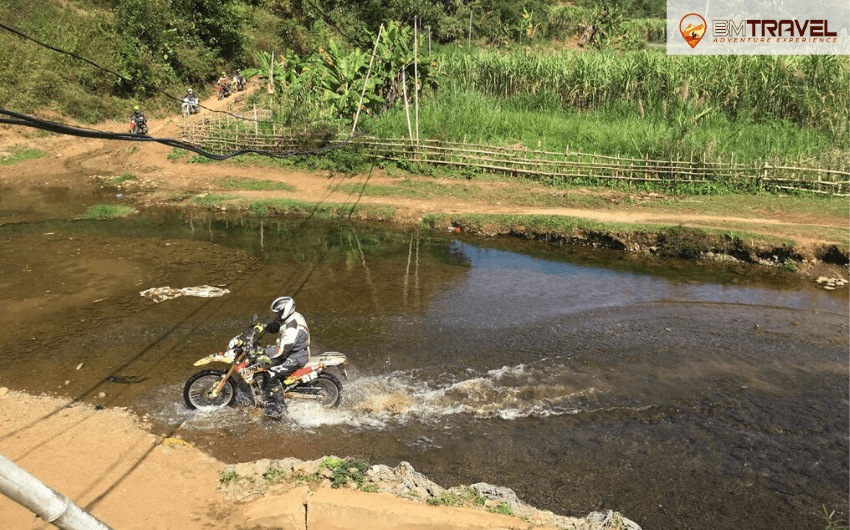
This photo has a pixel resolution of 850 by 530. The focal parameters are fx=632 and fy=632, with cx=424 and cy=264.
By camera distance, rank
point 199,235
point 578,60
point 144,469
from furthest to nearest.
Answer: point 578,60
point 199,235
point 144,469

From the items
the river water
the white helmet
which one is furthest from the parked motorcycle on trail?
the white helmet

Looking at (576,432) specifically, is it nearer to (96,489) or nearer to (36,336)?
(96,489)

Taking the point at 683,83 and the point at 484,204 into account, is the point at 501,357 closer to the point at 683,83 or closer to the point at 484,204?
the point at 484,204

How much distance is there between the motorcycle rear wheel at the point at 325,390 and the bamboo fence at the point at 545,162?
46.3 ft

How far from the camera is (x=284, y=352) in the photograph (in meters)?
9.05

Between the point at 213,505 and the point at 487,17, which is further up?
the point at 487,17

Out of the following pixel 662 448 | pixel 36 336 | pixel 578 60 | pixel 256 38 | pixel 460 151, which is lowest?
pixel 662 448

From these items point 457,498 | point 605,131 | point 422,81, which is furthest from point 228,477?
point 422,81

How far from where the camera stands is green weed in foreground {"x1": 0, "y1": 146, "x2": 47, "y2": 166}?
82.7 ft

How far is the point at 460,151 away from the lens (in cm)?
2269

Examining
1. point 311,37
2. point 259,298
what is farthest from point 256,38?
point 259,298

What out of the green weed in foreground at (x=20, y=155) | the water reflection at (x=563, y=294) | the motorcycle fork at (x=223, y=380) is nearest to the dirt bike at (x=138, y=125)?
the green weed in foreground at (x=20, y=155)

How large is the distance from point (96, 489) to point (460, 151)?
17.6 meters

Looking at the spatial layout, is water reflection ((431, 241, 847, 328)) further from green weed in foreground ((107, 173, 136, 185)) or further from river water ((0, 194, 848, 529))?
green weed in foreground ((107, 173, 136, 185))
